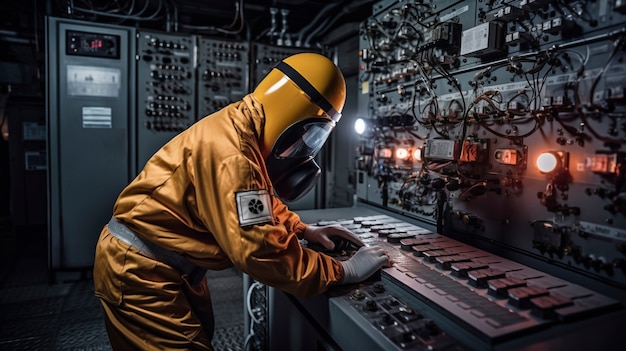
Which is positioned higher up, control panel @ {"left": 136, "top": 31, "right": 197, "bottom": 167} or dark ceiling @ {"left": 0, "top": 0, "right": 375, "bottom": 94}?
dark ceiling @ {"left": 0, "top": 0, "right": 375, "bottom": 94}

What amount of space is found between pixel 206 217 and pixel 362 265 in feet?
1.87

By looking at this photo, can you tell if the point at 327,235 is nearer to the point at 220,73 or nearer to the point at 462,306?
the point at 462,306

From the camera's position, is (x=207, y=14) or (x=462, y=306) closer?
(x=462, y=306)

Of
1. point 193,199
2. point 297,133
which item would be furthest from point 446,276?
point 193,199

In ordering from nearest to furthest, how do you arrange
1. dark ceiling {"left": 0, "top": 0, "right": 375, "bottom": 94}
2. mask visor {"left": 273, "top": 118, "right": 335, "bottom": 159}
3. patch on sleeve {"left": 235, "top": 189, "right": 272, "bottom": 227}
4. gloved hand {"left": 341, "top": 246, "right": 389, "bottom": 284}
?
patch on sleeve {"left": 235, "top": 189, "right": 272, "bottom": 227} → gloved hand {"left": 341, "top": 246, "right": 389, "bottom": 284} → mask visor {"left": 273, "top": 118, "right": 335, "bottom": 159} → dark ceiling {"left": 0, "top": 0, "right": 375, "bottom": 94}

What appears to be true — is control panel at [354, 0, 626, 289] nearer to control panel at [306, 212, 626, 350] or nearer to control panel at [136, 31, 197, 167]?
control panel at [306, 212, 626, 350]

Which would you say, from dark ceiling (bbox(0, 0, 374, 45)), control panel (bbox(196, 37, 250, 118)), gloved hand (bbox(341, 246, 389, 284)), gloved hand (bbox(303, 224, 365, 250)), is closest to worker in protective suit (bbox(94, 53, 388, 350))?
gloved hand (bbox(341, 246, 389, 284))

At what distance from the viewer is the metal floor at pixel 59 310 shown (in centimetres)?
254

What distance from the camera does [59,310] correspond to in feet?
9.70

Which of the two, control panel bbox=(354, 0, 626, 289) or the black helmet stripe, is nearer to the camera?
control panel bbox=(354, 0, 626, 289)

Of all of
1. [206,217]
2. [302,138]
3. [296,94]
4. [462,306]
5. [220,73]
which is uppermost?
[220,73]

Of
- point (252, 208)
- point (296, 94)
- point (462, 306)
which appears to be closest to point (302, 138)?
point (296, 94)

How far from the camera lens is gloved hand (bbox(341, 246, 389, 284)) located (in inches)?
52.7

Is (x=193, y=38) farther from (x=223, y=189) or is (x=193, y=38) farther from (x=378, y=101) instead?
(x=223, y=189)
